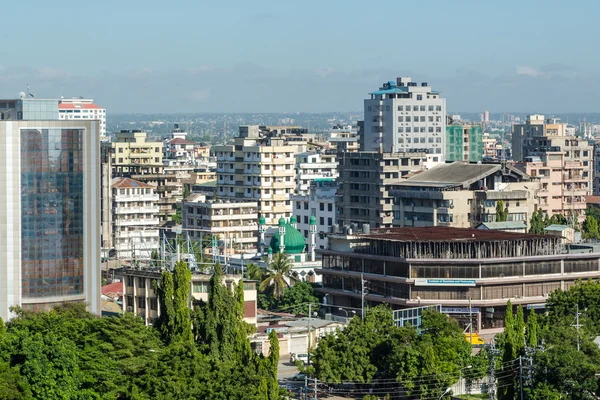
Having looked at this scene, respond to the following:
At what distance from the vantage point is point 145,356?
7312cm

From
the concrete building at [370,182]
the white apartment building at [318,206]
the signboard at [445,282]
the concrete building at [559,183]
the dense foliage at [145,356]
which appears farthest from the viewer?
the concrete building at [559,183]

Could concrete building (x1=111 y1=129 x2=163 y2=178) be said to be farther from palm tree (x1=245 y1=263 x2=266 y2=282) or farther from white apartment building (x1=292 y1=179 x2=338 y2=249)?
palm tree (x1=245 y1=263 x2=266 y2=282)

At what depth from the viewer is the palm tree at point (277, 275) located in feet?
367

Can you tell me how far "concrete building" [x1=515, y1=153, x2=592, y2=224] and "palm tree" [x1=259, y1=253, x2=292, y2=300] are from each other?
154 feet

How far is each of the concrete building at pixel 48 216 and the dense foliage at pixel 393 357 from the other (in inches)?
614

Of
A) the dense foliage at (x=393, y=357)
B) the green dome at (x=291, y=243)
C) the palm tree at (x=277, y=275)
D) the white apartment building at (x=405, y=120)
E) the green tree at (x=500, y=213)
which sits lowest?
the dense foliage at (x=393, y=357)

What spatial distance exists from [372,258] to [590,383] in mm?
29276

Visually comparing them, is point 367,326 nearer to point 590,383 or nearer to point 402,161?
point 590,383

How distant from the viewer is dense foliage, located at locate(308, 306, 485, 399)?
249 feet

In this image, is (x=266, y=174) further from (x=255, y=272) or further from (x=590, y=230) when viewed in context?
(x=255, y=272)

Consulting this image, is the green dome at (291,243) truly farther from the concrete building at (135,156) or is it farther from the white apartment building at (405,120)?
the concrete building at (135,156)

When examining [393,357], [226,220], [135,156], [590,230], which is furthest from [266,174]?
[393,357]

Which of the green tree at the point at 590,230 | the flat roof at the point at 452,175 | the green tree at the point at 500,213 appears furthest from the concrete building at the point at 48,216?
the green tree at the point at 590,230

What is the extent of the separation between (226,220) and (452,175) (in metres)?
27.2
